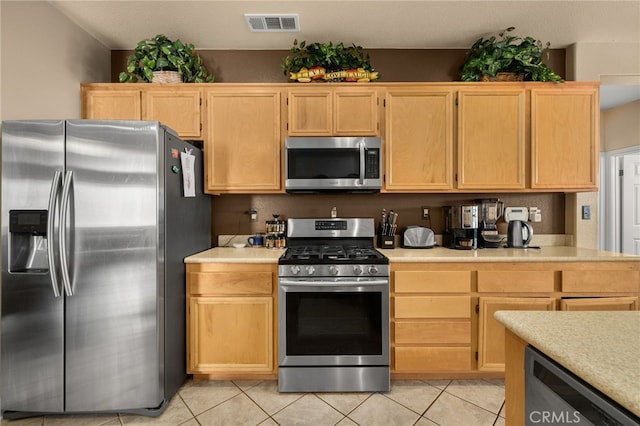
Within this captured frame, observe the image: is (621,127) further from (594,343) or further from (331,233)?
(594,343)

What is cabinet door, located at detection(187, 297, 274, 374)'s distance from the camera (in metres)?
2.15

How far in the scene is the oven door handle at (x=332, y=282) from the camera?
6.73 feet

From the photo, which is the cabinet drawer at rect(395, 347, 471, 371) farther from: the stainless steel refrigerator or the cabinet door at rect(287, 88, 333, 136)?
the cabinet door at rect(287, 88, 333, 136)

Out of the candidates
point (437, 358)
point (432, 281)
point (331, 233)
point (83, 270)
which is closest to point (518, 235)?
point (432, 281)

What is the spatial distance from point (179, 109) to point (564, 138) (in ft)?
10.0

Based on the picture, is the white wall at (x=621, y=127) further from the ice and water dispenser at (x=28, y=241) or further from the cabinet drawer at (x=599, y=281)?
the ice and water dispenser at (x=28, y=241)

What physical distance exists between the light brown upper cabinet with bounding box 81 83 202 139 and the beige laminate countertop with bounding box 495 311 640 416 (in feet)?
7.97

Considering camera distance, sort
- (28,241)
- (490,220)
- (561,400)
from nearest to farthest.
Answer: (561,400) < (28,241) < (490,220)

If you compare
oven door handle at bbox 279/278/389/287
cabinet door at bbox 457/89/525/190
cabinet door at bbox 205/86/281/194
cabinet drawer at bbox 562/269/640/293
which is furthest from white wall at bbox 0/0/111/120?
cabinet drawer at bbox 562/269/640/293

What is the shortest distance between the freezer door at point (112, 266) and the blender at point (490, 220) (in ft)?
8.04

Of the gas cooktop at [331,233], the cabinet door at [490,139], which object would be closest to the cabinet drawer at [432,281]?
the gas cooktop at [331,233]

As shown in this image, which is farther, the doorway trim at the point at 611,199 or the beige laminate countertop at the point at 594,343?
the doorway trim at the point at 611,199

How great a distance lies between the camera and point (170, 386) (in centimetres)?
197

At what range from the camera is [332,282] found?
2.05 meters
